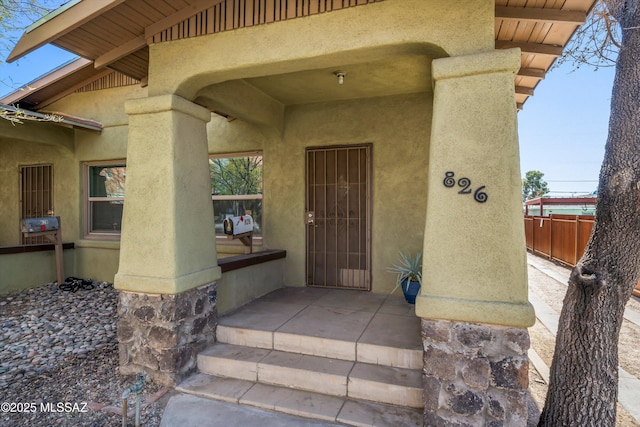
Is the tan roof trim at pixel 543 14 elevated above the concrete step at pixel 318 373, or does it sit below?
above

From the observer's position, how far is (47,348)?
4062 millimetres

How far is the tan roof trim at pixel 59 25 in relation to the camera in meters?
2.86

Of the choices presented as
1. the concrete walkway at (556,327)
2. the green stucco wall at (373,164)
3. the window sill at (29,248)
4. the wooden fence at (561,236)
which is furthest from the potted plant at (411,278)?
the window sill at (29,248)

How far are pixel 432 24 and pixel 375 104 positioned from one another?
2387 mm

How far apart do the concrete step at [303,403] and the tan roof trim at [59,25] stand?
3.33 meters

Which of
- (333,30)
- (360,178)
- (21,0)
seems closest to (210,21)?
(333,30)

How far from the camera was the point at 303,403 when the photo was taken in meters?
2.76

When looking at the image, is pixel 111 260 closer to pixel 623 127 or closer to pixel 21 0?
pixel 21 0

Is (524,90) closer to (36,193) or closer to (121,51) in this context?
(121,51)

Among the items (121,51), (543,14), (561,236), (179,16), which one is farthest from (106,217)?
(561,236)

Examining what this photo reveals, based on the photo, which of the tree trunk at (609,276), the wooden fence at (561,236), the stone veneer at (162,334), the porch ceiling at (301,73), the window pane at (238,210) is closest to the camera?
the tree trunk at (609,276)

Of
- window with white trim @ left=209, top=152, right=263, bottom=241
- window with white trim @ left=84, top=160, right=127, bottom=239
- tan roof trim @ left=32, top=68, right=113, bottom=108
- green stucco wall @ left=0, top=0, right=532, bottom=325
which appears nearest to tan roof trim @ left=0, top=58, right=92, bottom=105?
tan roof trim @ left=32, top=68, right=113, bottom=108

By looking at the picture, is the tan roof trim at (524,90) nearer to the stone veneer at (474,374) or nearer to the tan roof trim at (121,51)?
the stone veneer at (474,374)

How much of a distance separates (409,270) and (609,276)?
86.3 inches
